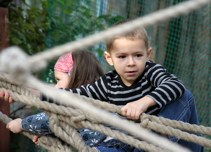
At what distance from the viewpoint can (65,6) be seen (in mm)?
3016

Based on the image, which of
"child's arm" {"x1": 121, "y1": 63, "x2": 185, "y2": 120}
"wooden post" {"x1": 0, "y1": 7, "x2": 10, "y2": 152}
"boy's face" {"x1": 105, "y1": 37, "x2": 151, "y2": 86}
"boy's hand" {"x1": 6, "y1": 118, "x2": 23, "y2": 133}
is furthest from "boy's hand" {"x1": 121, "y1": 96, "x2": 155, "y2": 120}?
"wooden post" {"x1": 0, "y1": 7, "x2": 10, "y2": 152}

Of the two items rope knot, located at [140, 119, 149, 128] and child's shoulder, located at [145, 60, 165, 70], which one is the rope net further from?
rope knot, located at [140, 119, 149, 128]

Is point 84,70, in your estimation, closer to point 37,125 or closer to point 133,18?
point 37,125

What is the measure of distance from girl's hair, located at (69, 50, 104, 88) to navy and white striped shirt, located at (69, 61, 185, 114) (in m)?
0.30

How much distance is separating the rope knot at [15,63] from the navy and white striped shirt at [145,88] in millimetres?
739

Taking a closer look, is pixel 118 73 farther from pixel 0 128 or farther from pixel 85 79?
pixel 0 128

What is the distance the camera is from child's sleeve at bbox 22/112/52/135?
1.33 meters

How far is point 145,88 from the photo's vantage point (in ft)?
4.34

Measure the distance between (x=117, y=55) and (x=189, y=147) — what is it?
335 mm

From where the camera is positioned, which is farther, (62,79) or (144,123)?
(62,79)

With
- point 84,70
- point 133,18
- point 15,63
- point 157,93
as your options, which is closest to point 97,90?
point 157,93

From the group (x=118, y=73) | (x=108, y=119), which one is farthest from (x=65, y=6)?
(x=108, y=119)

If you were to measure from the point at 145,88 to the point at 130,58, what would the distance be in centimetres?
10

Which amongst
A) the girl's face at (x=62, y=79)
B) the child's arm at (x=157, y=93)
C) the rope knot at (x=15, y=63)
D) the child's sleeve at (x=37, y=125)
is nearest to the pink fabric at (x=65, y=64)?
the girl's face at (x=62, y=79)
